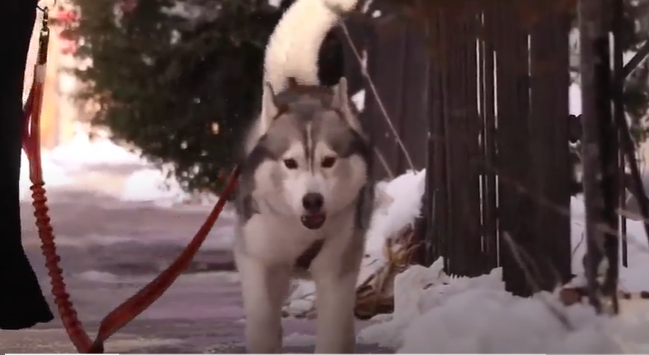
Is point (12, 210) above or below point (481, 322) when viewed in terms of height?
above

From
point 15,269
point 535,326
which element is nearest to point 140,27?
point 15,269

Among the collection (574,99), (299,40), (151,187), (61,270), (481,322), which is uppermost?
(299,40)

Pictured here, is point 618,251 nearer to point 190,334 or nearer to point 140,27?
point 190,334

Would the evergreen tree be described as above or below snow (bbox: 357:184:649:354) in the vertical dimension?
above

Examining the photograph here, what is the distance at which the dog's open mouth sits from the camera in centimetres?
98

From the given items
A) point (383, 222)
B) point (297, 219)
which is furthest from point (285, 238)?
point (383, 222)

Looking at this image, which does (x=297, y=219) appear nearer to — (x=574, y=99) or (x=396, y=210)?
(x=396, y=210)

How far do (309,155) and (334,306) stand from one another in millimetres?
231

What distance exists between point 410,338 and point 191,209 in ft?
1.25

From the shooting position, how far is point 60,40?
104 cm

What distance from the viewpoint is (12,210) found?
3.37ft

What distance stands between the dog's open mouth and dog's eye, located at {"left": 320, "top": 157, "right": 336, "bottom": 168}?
7 centimetres

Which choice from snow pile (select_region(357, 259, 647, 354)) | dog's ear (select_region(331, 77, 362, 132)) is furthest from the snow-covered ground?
dog's ear (select_region(331, 77, 362, 132))

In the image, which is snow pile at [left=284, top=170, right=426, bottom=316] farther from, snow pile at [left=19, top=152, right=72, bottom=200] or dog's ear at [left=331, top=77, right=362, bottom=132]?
snow pile at [left=19, top=152, right=72, bottom=200]
